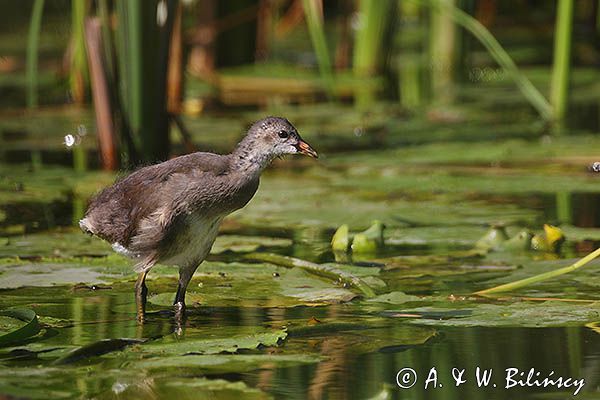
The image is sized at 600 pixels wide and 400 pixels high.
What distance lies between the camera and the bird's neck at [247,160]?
489 centimetres

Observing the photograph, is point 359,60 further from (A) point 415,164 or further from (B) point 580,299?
(B) point 580,299

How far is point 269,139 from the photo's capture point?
4934 mm

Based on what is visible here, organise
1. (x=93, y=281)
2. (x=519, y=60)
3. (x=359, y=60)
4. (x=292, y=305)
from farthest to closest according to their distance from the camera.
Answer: (x=519, y=60) < (x=359, y=60) < (x=93, y=281) < (x=292, y=305)

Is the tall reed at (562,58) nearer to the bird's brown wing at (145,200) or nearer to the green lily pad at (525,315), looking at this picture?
the green lily pad at (525,315)

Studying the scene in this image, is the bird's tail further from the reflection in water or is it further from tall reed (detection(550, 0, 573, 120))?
tall reed (detection(550, 0, 573, 120))

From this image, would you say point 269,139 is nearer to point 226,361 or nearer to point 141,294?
point 141,294

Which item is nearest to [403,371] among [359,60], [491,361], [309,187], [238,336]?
[491,361]

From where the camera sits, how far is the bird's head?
492cm

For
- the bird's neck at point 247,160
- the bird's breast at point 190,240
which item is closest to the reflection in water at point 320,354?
the bird's breast at point 190,240

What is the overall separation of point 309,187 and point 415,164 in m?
0.93

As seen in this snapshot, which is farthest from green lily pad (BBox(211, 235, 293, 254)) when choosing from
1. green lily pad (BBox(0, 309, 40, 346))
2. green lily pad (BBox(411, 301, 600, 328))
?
green lily pad (BBox(0, 309, 40, 346))

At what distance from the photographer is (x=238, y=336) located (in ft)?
14.8

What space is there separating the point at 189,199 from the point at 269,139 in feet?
1.23

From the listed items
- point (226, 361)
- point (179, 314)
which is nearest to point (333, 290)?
point (179, 314)
